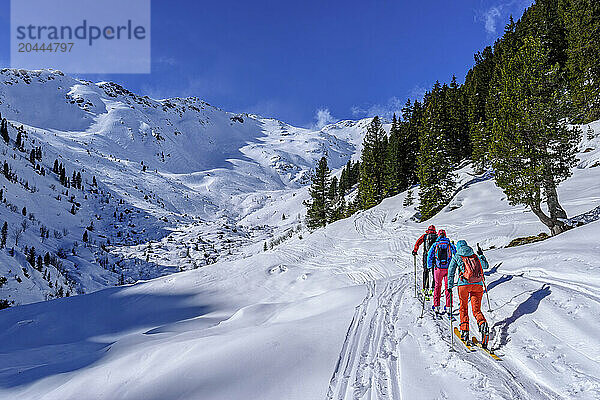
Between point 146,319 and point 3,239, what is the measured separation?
14760 millimetres

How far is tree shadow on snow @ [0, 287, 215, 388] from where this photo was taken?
776cm

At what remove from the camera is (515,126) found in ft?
41.1

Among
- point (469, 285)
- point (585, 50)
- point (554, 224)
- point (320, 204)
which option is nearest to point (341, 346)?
point (469, 285)

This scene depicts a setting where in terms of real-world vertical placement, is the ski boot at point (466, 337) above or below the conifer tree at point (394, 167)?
below

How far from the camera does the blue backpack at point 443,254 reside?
308 inches

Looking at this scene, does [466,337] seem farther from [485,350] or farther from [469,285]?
[469,285]

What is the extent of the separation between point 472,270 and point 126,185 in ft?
Result: 227

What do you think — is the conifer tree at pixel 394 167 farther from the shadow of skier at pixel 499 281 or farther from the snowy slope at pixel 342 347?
the shadow of skier at pixel 499 281

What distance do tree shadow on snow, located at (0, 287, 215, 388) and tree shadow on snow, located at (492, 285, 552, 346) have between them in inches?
364

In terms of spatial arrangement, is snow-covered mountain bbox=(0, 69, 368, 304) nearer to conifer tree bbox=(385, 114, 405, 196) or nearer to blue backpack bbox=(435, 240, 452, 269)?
conifer tree bbox=(385, 114, 405, 196)

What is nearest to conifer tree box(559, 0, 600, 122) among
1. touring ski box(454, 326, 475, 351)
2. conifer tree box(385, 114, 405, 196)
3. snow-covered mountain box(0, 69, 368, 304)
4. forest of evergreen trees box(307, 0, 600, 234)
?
forest of evergreen trees box(307, 0, 600, 234)

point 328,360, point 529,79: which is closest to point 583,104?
point 529,79

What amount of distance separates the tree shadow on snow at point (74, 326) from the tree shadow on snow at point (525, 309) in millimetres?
9254

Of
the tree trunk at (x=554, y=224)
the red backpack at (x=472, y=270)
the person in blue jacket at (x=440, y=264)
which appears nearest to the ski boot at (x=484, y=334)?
the red backpack at (x=472, y=270)
